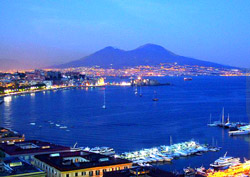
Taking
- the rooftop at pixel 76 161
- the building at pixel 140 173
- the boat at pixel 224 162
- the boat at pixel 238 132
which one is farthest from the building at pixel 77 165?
the boat at pixel 238 132

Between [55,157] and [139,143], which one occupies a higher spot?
[55,157]

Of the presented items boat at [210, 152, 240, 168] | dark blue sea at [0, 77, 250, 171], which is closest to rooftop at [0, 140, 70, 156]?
dark blue sea at [0, 77, 250, 171]

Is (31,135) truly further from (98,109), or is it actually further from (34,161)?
(98,109)

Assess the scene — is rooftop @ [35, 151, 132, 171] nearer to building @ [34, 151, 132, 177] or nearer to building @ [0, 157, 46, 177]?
building @ [34, 151, 132, 177]

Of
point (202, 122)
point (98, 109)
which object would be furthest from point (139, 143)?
point (98, 109)

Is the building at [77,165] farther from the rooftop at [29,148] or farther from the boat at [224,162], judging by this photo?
the boat at [224,162]
